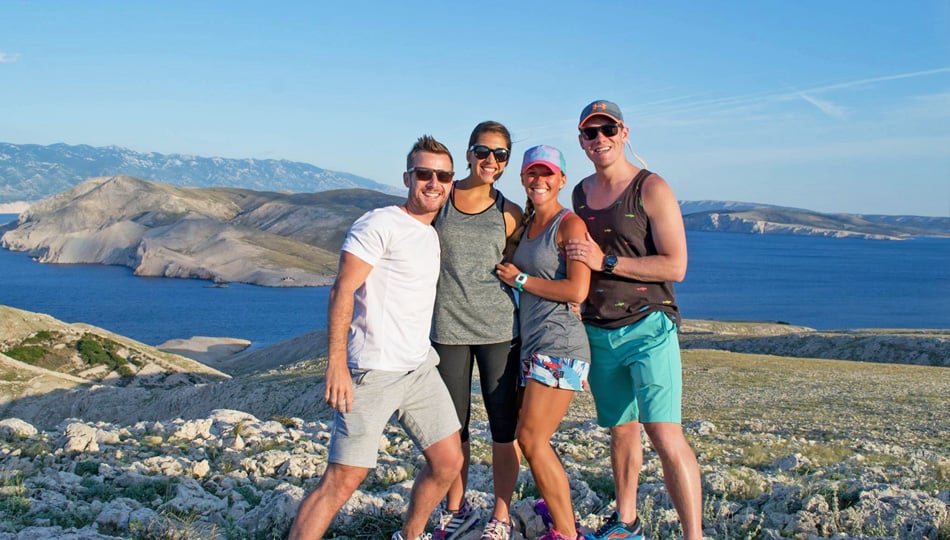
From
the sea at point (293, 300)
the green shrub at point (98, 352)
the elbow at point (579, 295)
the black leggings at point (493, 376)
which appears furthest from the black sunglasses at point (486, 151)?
the sea at point (293, 300)

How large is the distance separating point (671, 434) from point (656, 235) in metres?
1.32

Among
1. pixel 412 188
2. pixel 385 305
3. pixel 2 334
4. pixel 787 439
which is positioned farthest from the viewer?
pixel 2 334

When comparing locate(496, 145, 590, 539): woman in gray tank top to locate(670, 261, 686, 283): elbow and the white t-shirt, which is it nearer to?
locate(670, 261, 686, 283): elbow

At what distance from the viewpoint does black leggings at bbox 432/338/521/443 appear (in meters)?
5.12

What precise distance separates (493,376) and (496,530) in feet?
3.67

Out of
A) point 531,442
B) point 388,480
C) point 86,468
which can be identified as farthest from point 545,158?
point 86,468

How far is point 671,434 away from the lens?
15.6 ft

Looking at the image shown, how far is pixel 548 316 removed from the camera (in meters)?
4.96

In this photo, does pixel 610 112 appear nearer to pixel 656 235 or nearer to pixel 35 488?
pixel 656 235

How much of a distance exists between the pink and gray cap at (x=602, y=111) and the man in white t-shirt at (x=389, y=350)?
40.3 inches

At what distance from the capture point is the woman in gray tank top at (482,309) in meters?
5.08

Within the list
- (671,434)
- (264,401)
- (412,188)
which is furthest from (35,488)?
(264,401)

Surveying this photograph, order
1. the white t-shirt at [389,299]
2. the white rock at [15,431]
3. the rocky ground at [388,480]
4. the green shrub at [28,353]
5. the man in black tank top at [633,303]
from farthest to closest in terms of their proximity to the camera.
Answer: the green shrub at [28,353], the white rock at [15,431], the rocky ground at [388,480], the man in black tank top at [633,303], the white t-shirt at [389,299]

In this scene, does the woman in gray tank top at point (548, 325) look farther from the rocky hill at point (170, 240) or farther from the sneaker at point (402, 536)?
the rocky hill at point (170, 240)
